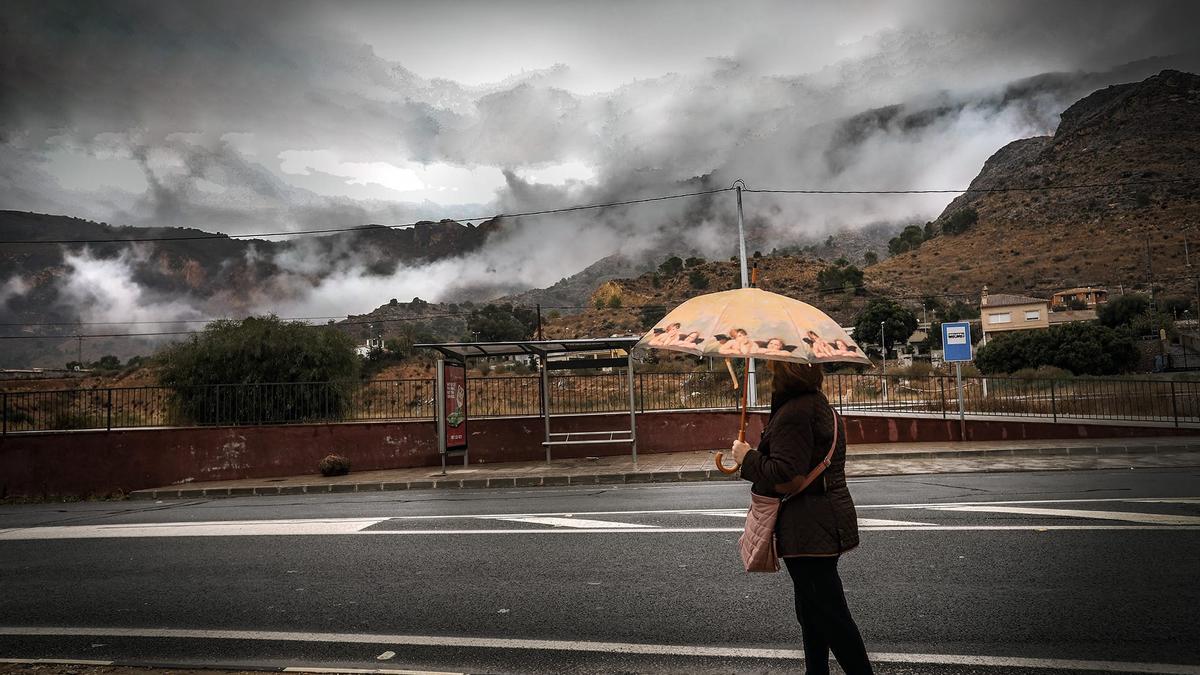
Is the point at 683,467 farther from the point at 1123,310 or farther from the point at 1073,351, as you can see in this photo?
the point at 1123,310

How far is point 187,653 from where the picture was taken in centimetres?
462

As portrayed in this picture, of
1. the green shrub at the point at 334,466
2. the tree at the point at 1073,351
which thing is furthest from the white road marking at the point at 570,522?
the tree at the point at 1073,351

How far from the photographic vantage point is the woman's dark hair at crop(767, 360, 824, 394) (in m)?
3.47

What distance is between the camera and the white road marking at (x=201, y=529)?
8875 mm

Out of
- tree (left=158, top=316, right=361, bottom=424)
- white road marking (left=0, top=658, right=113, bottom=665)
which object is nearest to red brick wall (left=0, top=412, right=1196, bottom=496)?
tree (left=158, top=316, right=361, bottom=424)

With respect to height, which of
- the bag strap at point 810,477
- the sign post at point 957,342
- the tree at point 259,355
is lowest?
the bag strap at point 810,477

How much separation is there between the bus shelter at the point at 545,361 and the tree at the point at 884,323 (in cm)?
6107

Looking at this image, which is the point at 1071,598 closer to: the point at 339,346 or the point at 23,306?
the point at 339,346

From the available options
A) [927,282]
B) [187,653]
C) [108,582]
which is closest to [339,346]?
[108,582]

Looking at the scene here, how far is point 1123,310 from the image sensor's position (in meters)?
59.4

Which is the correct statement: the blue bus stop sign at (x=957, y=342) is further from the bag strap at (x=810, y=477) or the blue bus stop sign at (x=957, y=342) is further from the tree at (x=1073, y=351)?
the tree at (x=1073, y=351)

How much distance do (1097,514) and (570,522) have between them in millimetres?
5746

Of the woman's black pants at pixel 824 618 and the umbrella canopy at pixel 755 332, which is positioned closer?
the woman's black pants at pixel 824 618

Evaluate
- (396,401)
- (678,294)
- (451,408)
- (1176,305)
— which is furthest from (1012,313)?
(451,408)
